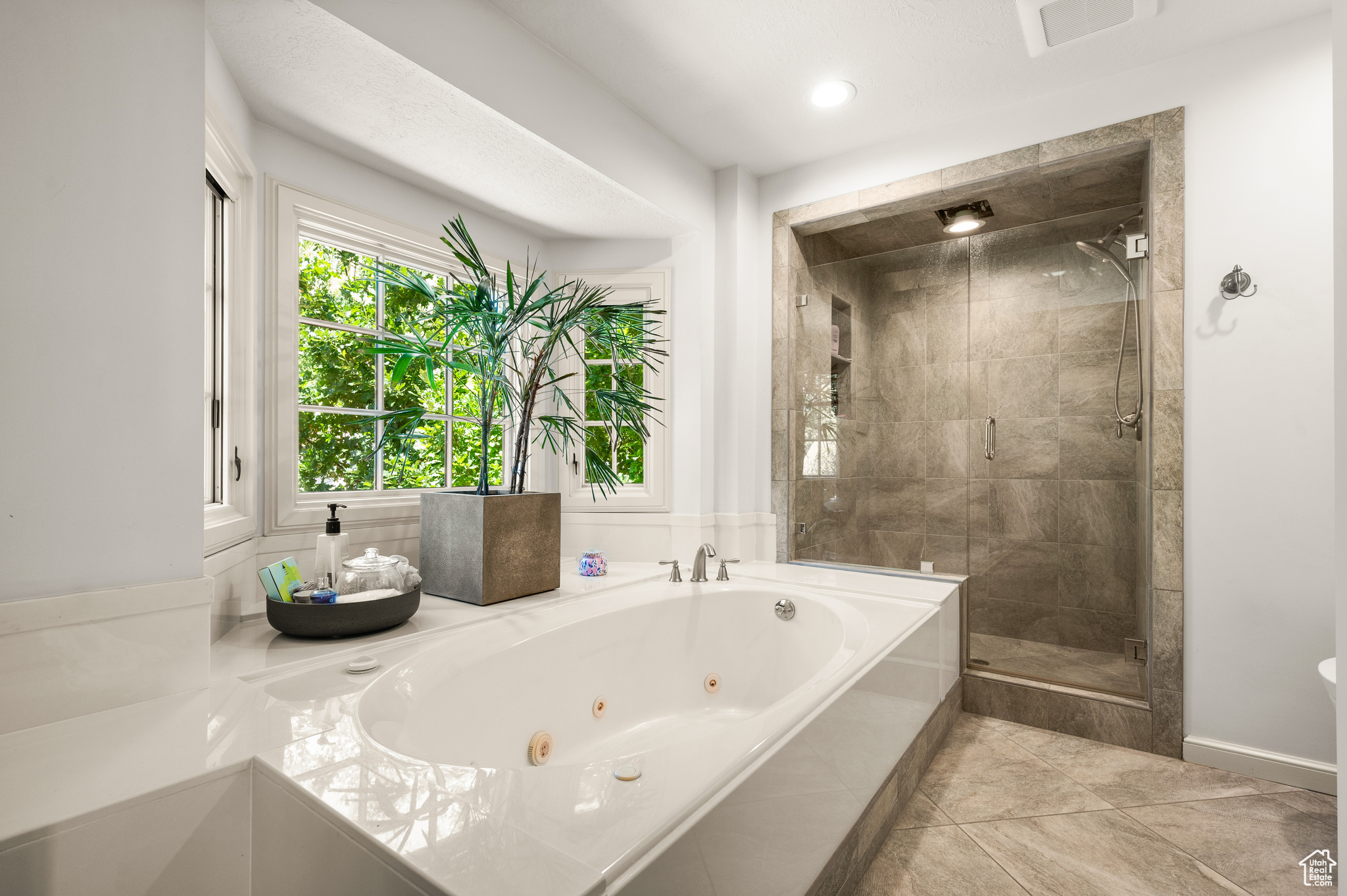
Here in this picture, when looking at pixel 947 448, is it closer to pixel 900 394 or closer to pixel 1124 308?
pixel 900 394

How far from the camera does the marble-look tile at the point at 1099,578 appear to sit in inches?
87.0

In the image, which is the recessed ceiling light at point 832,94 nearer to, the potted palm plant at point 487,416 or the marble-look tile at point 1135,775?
the potted palm plant at point 487,416

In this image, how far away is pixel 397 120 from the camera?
1.82 meters

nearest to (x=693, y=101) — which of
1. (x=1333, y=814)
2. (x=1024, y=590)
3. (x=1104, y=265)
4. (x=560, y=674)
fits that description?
(x=1104, y=265)

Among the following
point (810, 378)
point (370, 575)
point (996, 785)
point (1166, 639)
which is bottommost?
point (996, 785)

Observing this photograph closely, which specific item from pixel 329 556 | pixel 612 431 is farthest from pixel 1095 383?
pixel 329 556

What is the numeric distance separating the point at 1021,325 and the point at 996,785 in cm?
176

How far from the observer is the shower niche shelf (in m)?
2.85

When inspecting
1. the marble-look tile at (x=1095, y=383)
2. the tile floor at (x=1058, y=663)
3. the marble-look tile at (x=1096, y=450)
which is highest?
the marble-look tile at (x=1095, y=383)

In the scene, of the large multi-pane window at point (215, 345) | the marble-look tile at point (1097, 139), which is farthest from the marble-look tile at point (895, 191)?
the large multi-pane window at point (215, 345)

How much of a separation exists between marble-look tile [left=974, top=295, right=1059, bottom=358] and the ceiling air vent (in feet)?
2.91

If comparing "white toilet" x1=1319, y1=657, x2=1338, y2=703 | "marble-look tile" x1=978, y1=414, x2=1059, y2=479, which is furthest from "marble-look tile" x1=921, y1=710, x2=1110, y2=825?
"marble-look tile" x1=978, y1=414, x2=1059, y2=479

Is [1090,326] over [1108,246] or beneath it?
beneath

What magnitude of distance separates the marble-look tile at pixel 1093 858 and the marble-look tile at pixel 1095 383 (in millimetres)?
1363
